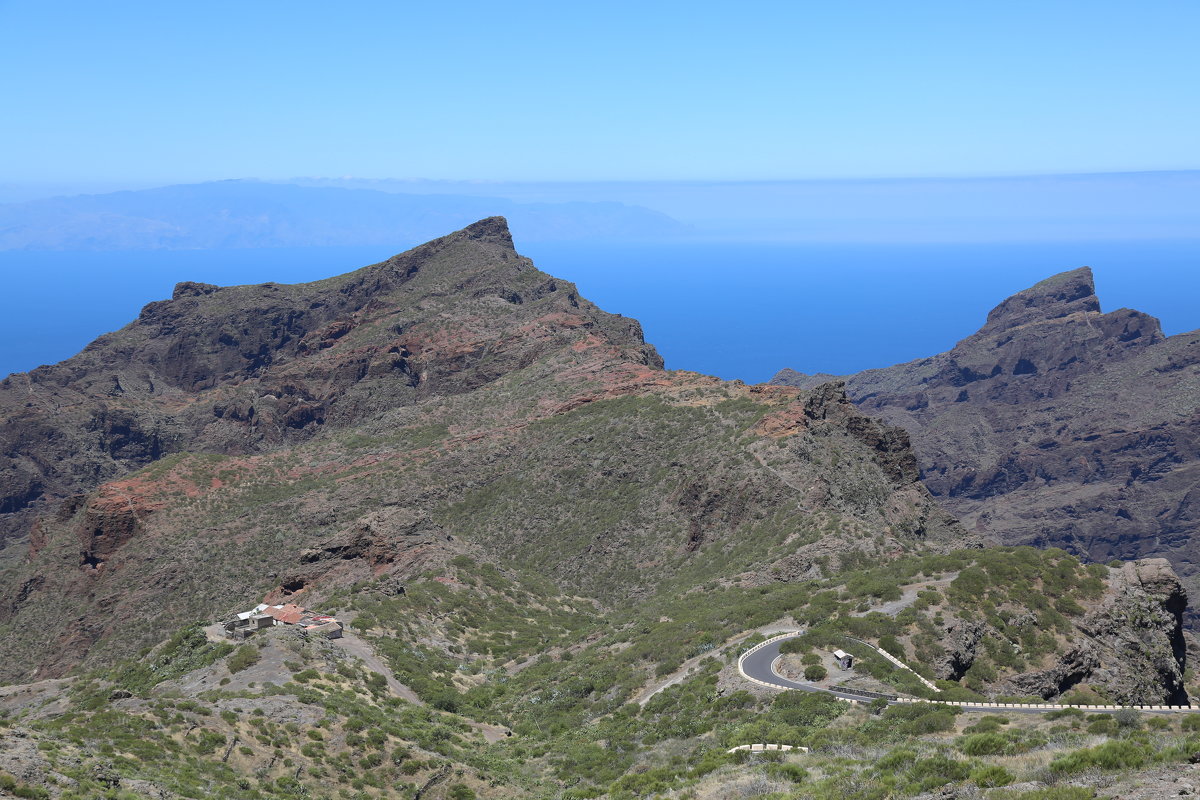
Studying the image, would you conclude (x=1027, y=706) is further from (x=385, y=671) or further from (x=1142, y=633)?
(x=385, y=671)

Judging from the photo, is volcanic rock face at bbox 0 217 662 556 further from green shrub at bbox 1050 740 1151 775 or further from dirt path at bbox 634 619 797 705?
green shrub at bbox 1050 740 1151 775

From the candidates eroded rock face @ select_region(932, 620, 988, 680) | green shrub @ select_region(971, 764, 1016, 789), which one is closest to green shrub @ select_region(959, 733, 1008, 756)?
green shrub @ select_region(971, 764, 1016, 789)

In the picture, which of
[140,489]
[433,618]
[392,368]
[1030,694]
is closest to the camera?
[1030,694]

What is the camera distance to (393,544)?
70.6 meters

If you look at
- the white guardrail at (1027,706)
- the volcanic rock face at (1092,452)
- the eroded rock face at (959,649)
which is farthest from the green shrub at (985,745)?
the volcanic rock face at (1092,452)

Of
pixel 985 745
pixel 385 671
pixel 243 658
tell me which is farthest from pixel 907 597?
pixel 243 658

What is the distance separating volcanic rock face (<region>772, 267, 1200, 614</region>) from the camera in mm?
146125

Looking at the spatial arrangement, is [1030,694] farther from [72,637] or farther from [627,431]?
[72,637]

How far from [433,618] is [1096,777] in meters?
42.4

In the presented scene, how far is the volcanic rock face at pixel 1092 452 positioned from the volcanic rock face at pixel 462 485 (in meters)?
71.2

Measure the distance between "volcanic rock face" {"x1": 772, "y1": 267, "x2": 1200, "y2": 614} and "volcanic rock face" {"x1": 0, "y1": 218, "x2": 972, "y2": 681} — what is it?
71.2 m

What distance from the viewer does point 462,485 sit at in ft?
292

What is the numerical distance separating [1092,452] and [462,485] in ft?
389

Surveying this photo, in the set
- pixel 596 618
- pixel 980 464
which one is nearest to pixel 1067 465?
pixel 980 464
